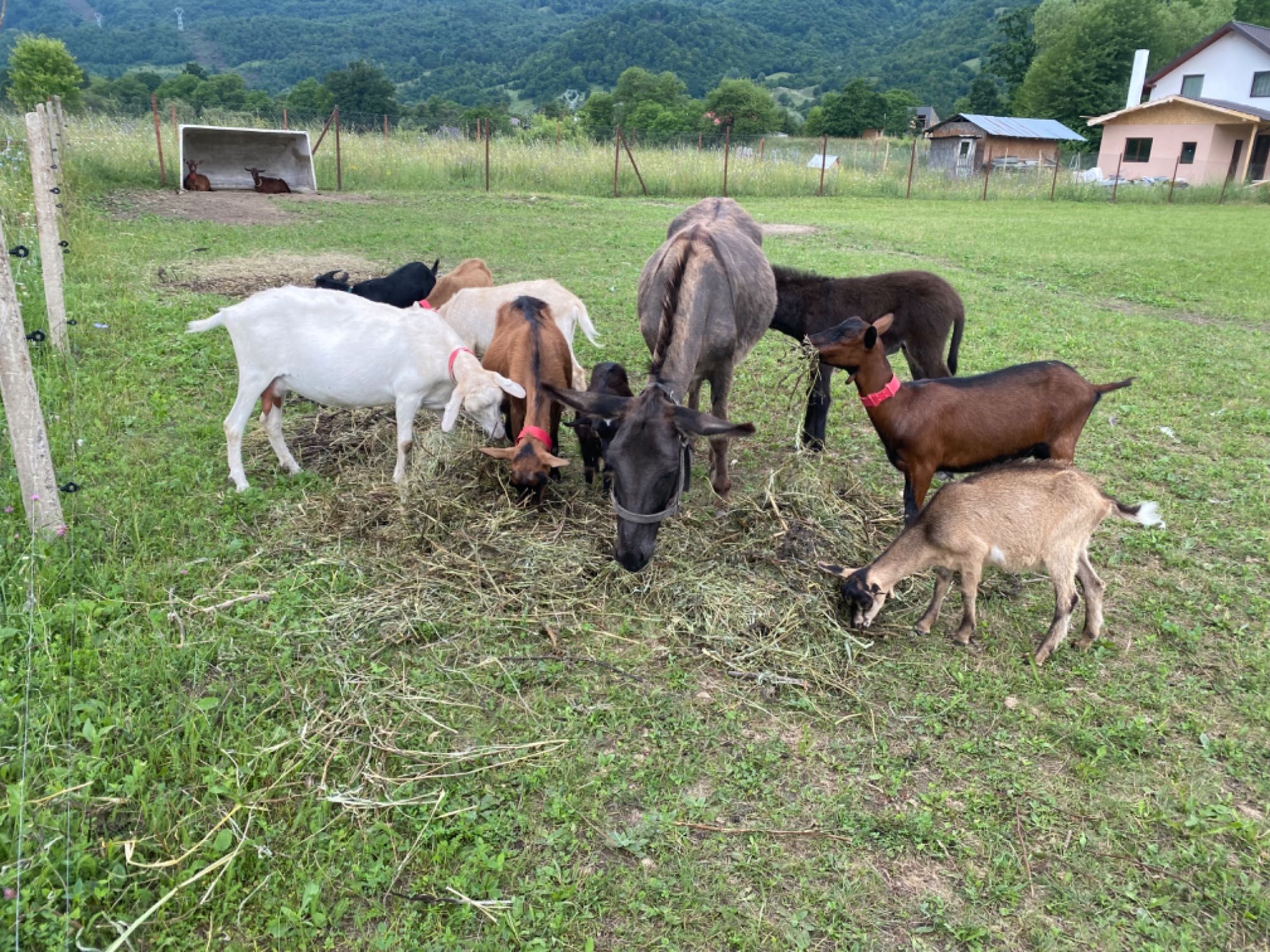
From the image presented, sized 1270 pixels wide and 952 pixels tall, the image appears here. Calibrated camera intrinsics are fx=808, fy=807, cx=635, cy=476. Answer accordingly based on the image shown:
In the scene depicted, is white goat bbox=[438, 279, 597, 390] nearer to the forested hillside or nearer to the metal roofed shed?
the metal roofed shed

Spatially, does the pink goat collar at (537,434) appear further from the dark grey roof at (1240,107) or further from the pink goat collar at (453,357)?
the dark grey roof at (1240,107)

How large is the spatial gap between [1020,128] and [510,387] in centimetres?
5571

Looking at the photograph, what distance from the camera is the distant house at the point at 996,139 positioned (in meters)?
49.0

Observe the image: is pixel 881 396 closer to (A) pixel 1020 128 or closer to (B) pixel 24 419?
(B) pixel 24 419

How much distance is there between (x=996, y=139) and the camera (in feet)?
162

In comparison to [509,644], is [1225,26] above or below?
above

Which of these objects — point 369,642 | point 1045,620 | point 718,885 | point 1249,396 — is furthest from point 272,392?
point 1249,396

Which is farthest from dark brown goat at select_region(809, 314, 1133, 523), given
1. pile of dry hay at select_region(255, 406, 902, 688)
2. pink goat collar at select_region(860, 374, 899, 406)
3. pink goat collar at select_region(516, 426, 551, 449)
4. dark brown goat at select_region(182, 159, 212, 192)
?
dark brown goat at select_region(182, 159, 212, 192)

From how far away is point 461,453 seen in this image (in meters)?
5.54

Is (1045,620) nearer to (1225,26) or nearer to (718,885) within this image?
(718,885)

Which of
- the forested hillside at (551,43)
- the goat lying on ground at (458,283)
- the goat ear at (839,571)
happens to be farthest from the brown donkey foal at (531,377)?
the forested hillside at (551,43)

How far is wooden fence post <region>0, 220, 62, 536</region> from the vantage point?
397cm

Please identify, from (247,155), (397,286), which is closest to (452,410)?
(397,286)

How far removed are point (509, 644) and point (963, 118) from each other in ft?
183
